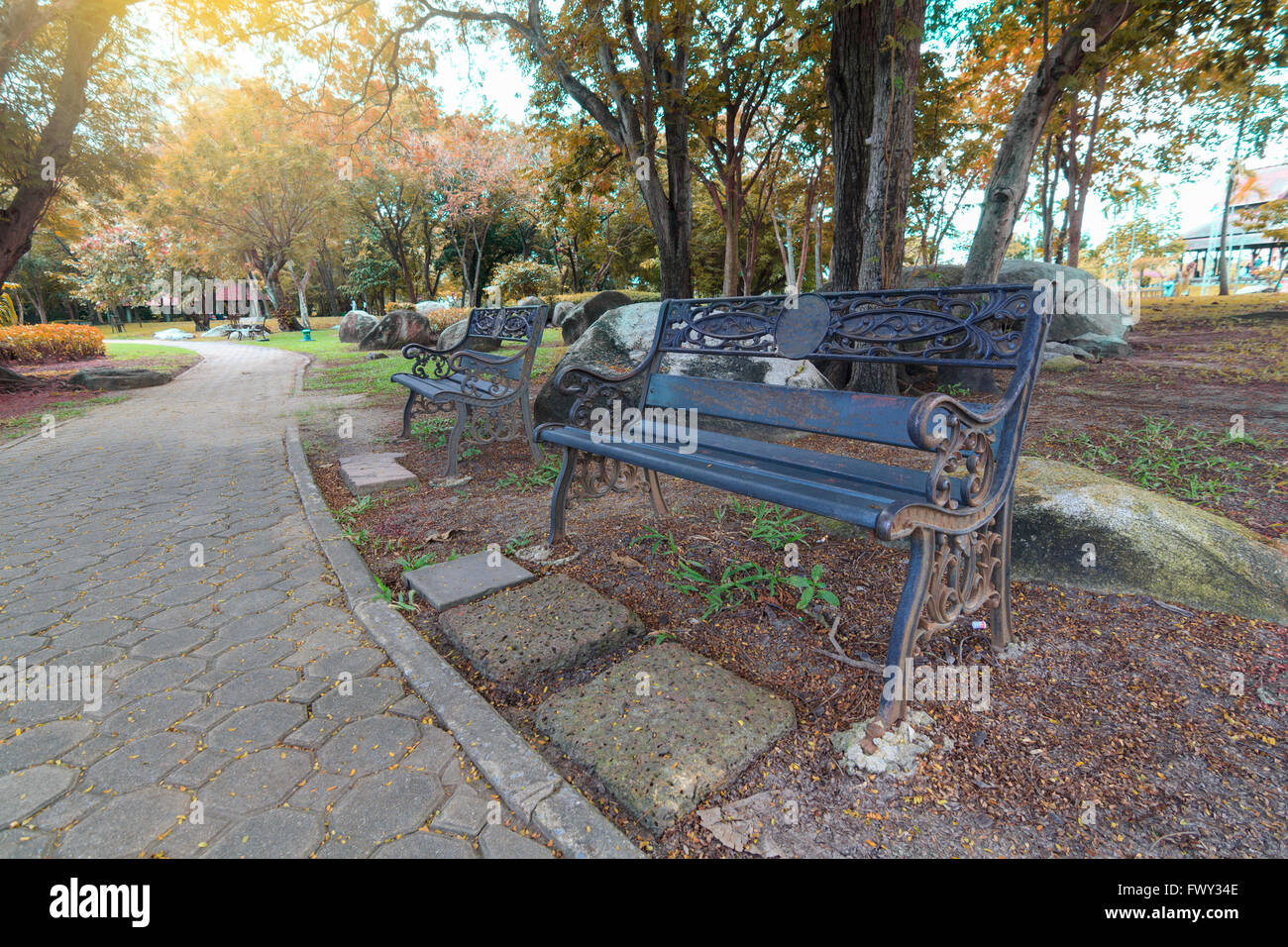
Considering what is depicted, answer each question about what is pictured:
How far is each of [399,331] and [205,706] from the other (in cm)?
1568

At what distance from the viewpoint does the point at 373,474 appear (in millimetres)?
4656

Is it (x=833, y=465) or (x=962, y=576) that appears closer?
(x=962, y=576)

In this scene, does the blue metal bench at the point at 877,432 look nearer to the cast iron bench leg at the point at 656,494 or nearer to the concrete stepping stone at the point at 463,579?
the cast iron bench leg at the point at 656,494

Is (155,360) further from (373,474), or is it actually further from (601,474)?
(601,474)

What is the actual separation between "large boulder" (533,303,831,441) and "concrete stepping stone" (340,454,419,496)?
1.24 m

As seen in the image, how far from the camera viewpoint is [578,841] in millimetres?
1527

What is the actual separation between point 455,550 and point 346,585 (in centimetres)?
60

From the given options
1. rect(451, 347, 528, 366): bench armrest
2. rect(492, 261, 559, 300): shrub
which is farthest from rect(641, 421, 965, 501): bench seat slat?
rect(492, 261, 559, 300): shrub

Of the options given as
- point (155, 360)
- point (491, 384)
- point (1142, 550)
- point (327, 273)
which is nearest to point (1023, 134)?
point (1142, 550)

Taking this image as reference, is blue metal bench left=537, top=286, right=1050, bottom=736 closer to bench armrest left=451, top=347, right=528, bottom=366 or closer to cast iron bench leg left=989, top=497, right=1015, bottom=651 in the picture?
cast iron bench leg left=989, top=497, right=1015, bottom=651

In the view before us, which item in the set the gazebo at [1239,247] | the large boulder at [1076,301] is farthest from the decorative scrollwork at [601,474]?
the gazebo at [1239,247]

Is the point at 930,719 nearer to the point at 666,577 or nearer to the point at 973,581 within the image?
the point at 973,581

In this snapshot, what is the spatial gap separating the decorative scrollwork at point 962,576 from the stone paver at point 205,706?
1.39 meters
